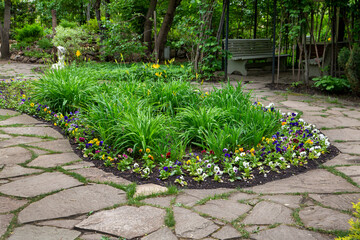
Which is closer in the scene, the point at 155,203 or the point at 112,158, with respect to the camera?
the point at 155,203

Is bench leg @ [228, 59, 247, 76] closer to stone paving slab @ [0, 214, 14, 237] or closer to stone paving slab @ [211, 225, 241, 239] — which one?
stone paving slab @ [211, 225, 241, 239]

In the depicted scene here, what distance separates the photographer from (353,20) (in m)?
6.77

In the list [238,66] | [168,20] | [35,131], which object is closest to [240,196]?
[35,131]

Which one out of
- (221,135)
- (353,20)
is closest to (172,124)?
(221,135)

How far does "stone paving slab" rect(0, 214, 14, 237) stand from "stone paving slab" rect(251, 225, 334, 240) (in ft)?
4.94

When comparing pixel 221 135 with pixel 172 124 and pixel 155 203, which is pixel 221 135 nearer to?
pixel 172 124

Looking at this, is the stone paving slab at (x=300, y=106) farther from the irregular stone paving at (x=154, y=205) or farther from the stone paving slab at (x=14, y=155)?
the stone paving slab at (x=14, y=155)

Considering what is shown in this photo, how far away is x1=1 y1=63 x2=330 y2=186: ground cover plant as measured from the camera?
321 cm

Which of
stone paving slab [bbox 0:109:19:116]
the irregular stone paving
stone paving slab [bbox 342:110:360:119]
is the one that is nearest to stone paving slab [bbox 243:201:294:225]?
the irregular stone paving

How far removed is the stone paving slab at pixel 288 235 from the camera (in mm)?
2072

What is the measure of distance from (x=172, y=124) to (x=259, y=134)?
3.17ft

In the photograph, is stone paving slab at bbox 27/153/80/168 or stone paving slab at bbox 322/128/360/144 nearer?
stone paving slab at bbox 27/153/80/168

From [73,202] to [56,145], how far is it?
1510mm

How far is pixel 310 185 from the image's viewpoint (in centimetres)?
292
